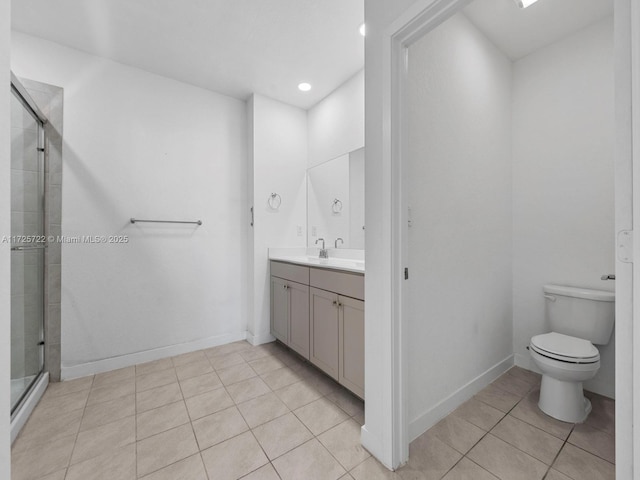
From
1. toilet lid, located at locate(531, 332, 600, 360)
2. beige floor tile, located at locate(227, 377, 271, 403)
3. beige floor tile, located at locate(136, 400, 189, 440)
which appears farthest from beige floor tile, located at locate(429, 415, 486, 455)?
beige floor tile, located at locate(136, 400, 189, 440)

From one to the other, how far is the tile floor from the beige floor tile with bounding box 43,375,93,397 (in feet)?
0.04

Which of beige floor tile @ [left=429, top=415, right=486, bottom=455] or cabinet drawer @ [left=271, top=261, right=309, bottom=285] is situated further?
cabinet drawer @ [left=271, top=261, right=309, bottom=285]

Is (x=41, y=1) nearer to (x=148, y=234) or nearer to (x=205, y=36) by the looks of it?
(x=205, y=36)

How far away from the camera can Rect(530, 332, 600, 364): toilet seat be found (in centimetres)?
148

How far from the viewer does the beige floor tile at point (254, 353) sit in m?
2.38

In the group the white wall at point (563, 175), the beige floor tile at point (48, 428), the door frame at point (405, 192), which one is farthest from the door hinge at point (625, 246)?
the beige floor tile at point (48, 428)

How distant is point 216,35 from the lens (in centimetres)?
192

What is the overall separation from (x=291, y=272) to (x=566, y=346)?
1848 millimetres

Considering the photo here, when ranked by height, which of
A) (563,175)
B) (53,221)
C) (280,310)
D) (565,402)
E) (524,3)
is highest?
(524,3)

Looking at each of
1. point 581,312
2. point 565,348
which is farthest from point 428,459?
point 581,312

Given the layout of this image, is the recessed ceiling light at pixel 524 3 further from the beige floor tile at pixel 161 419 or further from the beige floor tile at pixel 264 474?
the beige floor tile at pixel 161 419

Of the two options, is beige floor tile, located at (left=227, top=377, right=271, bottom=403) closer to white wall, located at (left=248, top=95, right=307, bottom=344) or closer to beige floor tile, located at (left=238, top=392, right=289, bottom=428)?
beige floor tile, located at (left=238, top=392, right=289, bottom=428)

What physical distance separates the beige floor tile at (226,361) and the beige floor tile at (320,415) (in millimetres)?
840

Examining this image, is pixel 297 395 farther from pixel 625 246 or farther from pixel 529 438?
pixel 625 246
